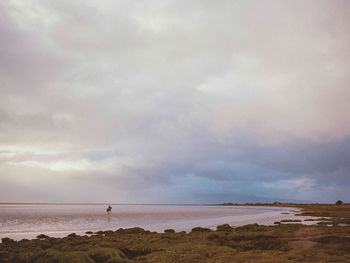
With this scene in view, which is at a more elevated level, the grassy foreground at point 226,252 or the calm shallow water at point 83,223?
the grassy foreground at point 226,252

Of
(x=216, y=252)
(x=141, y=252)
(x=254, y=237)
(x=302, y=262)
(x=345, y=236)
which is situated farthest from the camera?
(x=254, y=237)

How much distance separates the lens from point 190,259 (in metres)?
17.6

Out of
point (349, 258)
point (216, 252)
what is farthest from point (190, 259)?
point (349, 258)

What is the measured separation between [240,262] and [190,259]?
3210mm

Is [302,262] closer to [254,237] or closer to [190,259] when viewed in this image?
[190,259]

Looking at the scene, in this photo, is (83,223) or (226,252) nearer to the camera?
(226,252)

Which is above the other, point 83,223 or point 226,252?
point 226,252

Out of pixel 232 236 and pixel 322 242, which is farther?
pixel 232 236

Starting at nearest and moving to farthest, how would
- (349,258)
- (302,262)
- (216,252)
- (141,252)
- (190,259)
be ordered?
1. (302,262)
2. (349,258)
3. (190,259)
4. (216,252)
5. (141,252)

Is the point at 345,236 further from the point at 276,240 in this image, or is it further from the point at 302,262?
the point at 302,262

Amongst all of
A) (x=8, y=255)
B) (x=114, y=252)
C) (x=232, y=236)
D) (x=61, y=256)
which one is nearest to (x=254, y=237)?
(x=232, y=236)

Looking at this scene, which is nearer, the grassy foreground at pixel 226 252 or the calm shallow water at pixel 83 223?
the grassy foreground at pixel 226 252

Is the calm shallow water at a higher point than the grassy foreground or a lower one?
lower

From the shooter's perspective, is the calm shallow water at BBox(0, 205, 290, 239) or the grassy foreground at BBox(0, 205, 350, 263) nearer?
the grassy foreground at BBox(0, 205, 350, 263)
